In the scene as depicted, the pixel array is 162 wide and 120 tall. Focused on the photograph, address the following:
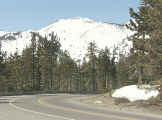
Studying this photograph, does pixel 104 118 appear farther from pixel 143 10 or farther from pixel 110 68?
pixel 110 68

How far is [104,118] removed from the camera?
41.1 feet

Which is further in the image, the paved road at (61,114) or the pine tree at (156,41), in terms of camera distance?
the pine tree at (156,41)

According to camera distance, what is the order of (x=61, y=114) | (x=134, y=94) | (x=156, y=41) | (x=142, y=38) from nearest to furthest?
1. (x=61, y=114)
2. (x=156, y=41)
3. (x=142, y=38)
4. (x=134, y=94)

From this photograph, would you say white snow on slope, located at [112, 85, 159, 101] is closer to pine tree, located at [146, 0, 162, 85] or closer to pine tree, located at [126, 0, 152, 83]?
pine tree, located at [126, 0, 152, 83]

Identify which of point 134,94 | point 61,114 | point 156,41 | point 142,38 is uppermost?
point 142,38

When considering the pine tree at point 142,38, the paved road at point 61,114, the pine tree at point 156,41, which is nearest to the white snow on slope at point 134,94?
the pine tree at point 142,38

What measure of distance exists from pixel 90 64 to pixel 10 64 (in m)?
20.6

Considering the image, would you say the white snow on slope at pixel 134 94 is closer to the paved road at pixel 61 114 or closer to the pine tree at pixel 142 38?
the pine tree at pixel 142 38

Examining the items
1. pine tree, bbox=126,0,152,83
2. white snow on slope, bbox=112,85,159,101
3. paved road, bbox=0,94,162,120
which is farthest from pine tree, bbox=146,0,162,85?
white snow on slope, bbox=112,85,159,101

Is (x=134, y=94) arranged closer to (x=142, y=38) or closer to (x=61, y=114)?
(x=142, y=38)

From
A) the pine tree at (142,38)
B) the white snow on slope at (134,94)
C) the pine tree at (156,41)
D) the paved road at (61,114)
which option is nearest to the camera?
the paved road at (61,114)

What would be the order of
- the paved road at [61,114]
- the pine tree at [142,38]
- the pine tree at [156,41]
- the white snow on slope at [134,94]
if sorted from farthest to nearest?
1. the white snow on slope at [134,94]
2. the pine tree at [142,38]
3. the pine tree at [156,41]
4. the paved road at [61,114]

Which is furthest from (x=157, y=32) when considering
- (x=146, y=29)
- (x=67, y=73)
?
(x=67, y=73)

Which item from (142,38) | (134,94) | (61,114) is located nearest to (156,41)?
(142,38)
